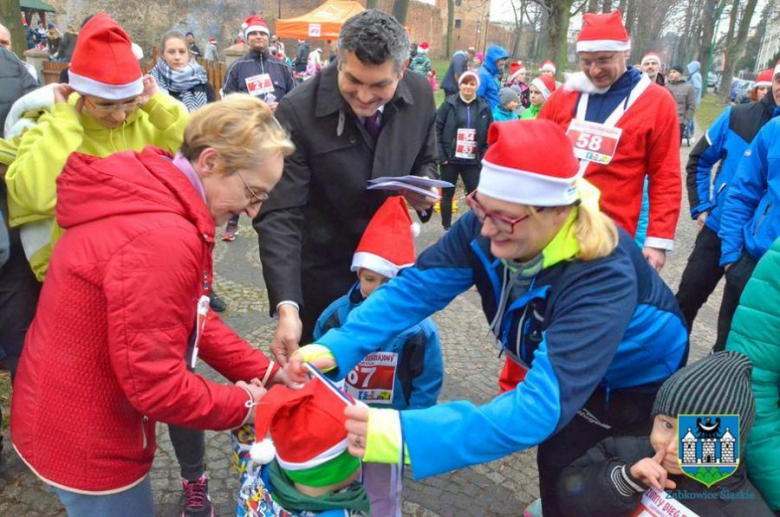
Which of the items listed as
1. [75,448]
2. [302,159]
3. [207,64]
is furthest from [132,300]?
[207,64]

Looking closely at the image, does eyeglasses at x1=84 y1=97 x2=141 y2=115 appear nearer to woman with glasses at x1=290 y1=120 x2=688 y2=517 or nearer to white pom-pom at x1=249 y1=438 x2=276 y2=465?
woman with glasses at x1=290 y1=120 x2=688 y2=517

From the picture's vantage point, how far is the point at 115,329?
1.69m

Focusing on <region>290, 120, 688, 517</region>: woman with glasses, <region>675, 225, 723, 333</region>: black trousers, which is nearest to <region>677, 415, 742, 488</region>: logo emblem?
<region>290, 120, 688, 517</region>: woman with glasses

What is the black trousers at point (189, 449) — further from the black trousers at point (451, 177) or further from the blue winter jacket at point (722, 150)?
the black trousers at point (451, 177)

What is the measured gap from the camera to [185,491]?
289cm

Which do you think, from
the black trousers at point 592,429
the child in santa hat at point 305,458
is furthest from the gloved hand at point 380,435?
the black trousers at point 592,429

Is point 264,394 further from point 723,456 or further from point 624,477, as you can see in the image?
point 723,456

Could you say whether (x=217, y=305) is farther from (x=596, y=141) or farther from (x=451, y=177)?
(x=451, y=177)

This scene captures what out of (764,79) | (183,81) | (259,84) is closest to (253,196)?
(183,81)

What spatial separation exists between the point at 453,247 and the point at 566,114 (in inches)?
82.8

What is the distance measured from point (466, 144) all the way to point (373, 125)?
5.05 meters

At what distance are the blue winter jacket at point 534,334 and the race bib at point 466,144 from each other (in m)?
5.64

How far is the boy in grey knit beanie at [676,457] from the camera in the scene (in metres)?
1.86

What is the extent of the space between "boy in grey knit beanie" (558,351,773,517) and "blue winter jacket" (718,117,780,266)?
70.1 inches
